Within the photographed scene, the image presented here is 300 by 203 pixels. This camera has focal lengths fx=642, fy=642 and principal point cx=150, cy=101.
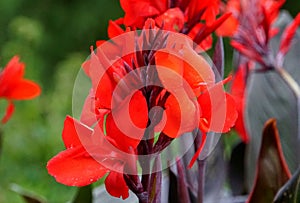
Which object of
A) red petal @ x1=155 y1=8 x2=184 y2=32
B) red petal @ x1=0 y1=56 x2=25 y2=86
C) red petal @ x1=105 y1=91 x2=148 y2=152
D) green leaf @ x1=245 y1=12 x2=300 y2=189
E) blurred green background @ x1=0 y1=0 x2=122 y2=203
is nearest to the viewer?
red petal @ x1=105 y1=91 x2=148 y2=152

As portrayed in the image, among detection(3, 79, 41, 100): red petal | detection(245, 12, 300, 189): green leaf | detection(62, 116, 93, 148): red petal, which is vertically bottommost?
detection(245, 12, 300, 189): green leaf

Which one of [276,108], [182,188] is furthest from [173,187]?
[276,108]

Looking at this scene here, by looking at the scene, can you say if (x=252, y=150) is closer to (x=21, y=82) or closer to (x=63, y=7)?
(x=21, y=82)

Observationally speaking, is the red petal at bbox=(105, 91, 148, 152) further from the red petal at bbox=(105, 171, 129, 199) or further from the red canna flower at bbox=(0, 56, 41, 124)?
the red canna flower at bbox=(0, 56, 41, 124)

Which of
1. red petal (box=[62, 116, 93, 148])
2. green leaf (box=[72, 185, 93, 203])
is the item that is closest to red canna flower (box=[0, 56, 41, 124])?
green leaf (box=[72, 185, 93, 203])

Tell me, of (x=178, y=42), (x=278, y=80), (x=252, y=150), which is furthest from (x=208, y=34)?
(x=278, y=80)

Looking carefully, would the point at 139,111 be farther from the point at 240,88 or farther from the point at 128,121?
the point at 240,88

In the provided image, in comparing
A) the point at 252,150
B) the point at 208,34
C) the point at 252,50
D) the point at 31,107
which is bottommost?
the point at 31,107
